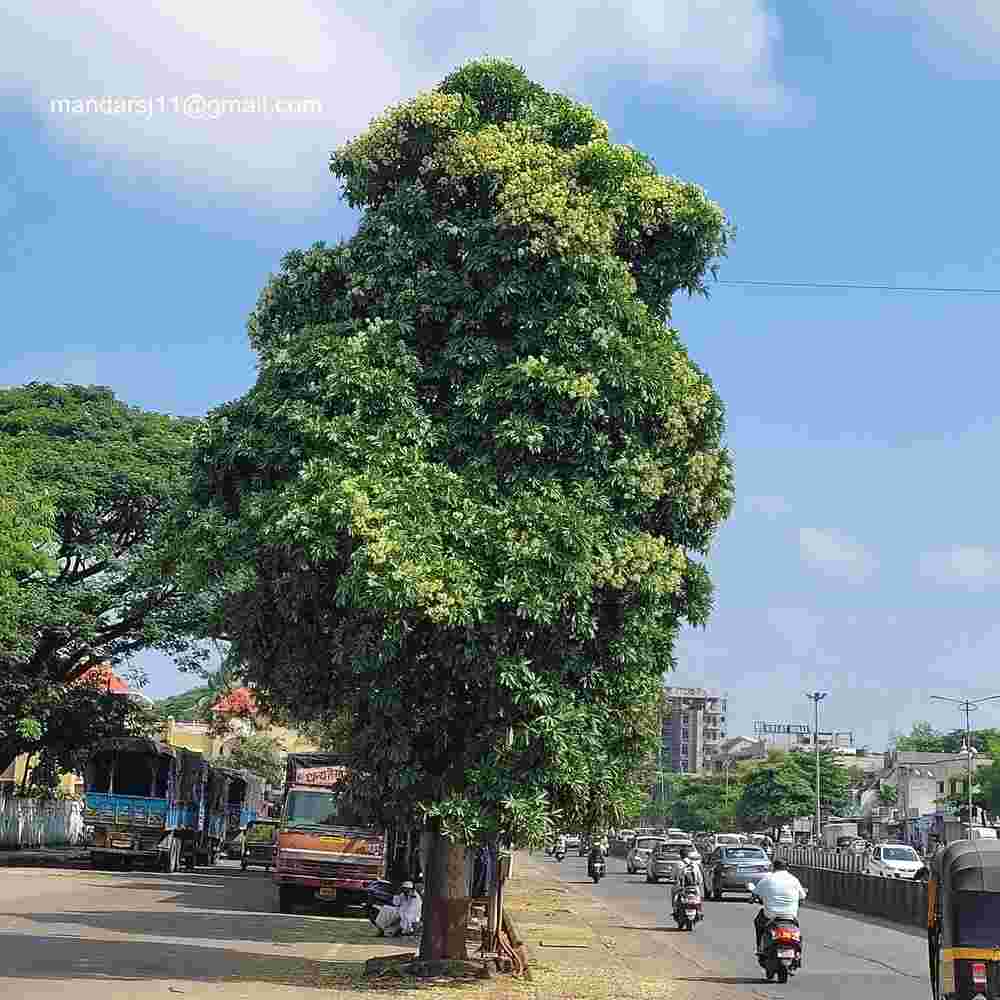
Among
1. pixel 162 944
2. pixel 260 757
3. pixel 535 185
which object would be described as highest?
pixel 535 185

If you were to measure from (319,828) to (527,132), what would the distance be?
17.4 meters

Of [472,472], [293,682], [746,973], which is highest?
[472,472]

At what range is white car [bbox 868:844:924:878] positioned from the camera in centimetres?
5153

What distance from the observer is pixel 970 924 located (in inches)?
568

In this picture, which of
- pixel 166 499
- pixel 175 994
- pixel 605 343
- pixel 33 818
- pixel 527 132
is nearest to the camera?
pixel 175 994

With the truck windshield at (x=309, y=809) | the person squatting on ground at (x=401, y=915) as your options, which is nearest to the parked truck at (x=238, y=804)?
the truck windshield at (x=309, y=809)

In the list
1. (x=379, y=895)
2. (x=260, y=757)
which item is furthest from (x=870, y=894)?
(x=260, y=757)

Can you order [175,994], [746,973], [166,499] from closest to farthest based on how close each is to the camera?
[175,994]
[746,973]
[166,499]

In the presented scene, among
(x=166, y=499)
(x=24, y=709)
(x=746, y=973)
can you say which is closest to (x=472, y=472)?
(x=746, y=973)

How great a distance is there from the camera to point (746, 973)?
890 inches

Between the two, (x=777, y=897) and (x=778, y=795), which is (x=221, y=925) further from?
(x=778, y=795)

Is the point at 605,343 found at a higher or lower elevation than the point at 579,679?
higher

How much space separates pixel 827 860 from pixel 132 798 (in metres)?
29.6

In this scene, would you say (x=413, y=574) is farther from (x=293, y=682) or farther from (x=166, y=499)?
(x=166, y=499)
